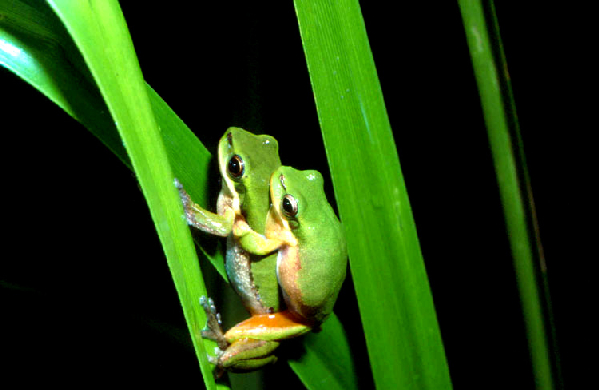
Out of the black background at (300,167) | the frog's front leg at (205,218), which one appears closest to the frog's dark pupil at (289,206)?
the frog's front leg at (205,218)

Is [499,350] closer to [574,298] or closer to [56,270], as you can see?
[574,298]

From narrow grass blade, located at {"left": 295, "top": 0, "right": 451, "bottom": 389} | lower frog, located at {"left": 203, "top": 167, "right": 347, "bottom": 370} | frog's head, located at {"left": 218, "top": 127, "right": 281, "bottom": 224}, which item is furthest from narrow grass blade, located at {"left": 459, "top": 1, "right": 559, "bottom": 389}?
frog's head, located at {"left": 218, "top": 127, "right": 281, "bottom": 224}

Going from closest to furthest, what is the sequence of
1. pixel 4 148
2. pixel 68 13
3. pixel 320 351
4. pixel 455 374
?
pixel 68 13 → pixel 320 351 → pixel 4 148 → pixel 455 374

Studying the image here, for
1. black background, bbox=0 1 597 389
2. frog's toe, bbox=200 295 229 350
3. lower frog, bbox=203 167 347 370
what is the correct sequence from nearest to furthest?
frog's toe, bbox=200 295 229 350 → lower frog, bbox=203 167 347 370 → black background, bbox=0 1 597 389

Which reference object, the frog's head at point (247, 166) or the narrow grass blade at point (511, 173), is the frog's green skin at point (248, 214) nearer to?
the frog's head at point (247, 166)

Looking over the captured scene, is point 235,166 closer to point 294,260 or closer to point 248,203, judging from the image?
point 248,203

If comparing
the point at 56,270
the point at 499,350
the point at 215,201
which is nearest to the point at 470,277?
the point at 499,350

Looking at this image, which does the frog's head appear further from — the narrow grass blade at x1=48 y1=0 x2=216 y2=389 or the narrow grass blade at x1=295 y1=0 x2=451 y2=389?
the narrow grass blade at x1=48 y1=0 x2=216 y2=389
